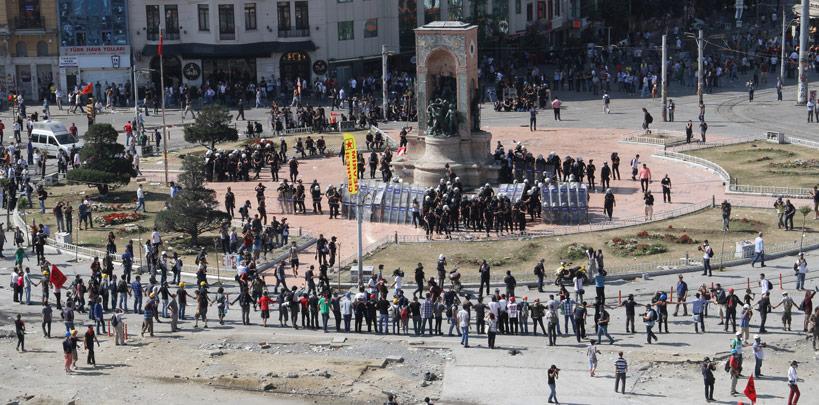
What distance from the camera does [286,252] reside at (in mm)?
56406

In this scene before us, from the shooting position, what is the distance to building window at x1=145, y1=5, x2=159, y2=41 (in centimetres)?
9312

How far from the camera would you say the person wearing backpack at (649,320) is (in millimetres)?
45125

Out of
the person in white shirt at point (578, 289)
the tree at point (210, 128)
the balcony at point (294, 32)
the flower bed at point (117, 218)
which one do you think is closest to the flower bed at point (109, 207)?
the flower bed at point (117, 218)

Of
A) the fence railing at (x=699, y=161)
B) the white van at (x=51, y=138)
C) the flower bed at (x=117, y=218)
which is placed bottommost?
the flower bed at (x=117, y=218)

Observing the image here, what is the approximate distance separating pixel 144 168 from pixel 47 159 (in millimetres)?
5685

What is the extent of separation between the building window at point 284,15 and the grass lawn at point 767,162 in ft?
97.2

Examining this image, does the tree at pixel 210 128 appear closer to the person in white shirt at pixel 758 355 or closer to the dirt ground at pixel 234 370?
the dirt ground at pixel 234 370

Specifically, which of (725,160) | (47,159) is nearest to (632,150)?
(725,160)

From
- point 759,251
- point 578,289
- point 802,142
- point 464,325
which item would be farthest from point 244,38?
point 464,325

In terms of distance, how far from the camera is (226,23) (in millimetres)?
93000

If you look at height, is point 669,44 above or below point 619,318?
above

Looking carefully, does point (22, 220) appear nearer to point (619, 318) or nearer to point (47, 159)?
point (47, 159)

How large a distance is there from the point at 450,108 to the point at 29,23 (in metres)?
37.5

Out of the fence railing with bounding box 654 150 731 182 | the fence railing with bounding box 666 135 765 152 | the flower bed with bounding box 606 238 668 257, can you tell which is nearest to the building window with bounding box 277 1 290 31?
the fence railing with bounding box 666 135 765 152
